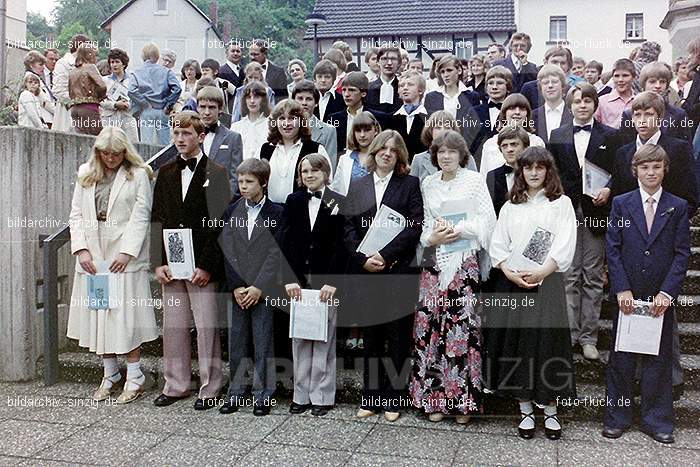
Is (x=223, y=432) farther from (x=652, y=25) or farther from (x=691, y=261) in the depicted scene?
(x=652, y=25)

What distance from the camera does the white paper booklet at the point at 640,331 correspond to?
4.76 metres

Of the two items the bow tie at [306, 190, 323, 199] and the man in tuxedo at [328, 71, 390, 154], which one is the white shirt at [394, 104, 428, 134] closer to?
the man in tuxedo at [328, 71, 390, 154]

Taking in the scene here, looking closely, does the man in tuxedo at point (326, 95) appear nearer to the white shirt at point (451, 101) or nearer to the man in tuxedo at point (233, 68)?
the white shirt at point (451, 101)

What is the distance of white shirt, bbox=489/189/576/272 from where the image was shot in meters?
4.82

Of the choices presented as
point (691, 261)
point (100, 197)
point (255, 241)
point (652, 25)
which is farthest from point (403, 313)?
point (652, 25)

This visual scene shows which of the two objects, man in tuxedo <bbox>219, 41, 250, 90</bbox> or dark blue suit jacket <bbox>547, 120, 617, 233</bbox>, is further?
man in tuxedo <bbox>219, 41, 250, 90</bbox>

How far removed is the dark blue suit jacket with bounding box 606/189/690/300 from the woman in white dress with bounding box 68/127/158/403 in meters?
3.54

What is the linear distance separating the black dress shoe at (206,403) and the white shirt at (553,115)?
137 inches

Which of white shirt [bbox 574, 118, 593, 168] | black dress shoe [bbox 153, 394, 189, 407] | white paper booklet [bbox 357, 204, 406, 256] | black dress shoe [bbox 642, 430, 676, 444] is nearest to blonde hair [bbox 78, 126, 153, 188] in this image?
black dress shoe [bbox 153, 394, 189, 407]

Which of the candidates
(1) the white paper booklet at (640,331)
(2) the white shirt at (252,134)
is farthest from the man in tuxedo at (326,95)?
(1) the white paper booklet at (640,331)

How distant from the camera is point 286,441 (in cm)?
475

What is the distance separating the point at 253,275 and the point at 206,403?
103 cm

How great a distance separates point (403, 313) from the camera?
17.3 feet

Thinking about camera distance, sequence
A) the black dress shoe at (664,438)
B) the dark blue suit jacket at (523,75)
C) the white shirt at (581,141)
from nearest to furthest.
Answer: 1. the black dress shoe at (664,438)
2. the white shirt at (581,141)
3. the dark blue suit jacket at (523,75)
